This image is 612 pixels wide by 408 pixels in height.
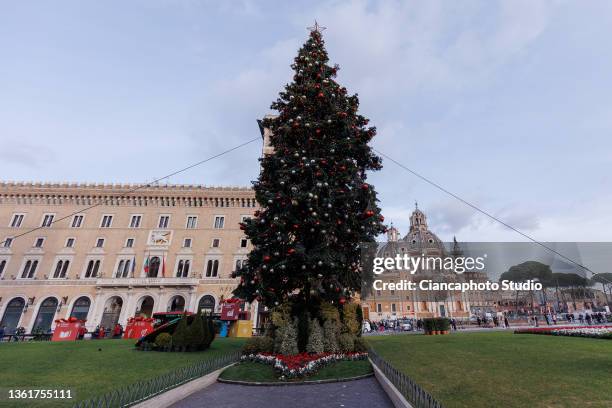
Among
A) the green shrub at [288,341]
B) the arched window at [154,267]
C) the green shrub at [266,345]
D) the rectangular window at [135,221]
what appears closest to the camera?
the green shrub at [288,341]

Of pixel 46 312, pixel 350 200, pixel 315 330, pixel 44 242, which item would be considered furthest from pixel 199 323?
pixel 44 242

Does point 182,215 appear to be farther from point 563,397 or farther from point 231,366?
point 563,397

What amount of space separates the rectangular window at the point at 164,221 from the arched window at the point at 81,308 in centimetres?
1255

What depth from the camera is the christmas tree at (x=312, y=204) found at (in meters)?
12.3

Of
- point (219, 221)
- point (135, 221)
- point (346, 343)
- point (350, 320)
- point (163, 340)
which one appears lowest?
point (163, 340)

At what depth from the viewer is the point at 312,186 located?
1305cm

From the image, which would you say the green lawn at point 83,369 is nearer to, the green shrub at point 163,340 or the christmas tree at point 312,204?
the green shrub at point 163,340

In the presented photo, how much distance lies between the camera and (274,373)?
9742 millimetres

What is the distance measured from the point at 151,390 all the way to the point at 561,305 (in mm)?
79064

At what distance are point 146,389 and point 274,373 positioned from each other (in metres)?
4.11

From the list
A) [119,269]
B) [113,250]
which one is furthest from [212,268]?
[113,250]

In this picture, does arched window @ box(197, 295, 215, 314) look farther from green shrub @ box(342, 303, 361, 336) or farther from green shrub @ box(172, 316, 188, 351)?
green shrub @ box(342, 303, 361, 336)

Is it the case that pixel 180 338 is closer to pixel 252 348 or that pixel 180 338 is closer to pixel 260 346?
pixel 252 348

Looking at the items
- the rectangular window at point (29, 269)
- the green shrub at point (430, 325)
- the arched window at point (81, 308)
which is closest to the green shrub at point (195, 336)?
the green shrub at point (430, 325)
